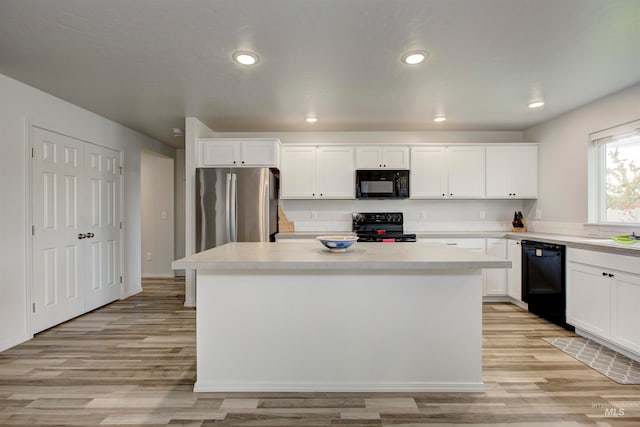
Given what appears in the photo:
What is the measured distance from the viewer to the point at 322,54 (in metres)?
2.34

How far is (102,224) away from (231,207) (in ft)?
5.45

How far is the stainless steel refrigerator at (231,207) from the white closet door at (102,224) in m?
1.22

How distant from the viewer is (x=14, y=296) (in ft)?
9.34

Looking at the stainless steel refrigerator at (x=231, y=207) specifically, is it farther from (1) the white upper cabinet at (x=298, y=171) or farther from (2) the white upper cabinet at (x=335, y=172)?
(2) the white upper cabinet at (x=335, y=172)

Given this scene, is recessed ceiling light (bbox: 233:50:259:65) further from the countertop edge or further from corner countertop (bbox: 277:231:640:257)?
corner countertop (bbox: 277:231:640:257)

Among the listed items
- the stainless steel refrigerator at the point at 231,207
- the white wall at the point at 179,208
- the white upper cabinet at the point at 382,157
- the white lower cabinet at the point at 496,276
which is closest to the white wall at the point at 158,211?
the white wall at the point at 179,208

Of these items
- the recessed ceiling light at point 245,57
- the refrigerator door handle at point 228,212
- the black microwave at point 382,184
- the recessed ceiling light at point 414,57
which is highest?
the recessed ceiling light at point 245,57

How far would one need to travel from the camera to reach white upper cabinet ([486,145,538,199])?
438 centimetres

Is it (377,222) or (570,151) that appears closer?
(570,151)

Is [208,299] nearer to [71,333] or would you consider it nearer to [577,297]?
[71,333]

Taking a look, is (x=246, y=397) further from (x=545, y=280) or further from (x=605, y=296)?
(x=545, y=280)

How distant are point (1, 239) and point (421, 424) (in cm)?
348

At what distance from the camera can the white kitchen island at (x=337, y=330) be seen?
2078 mm

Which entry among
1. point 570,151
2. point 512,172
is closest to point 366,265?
point 570,151
